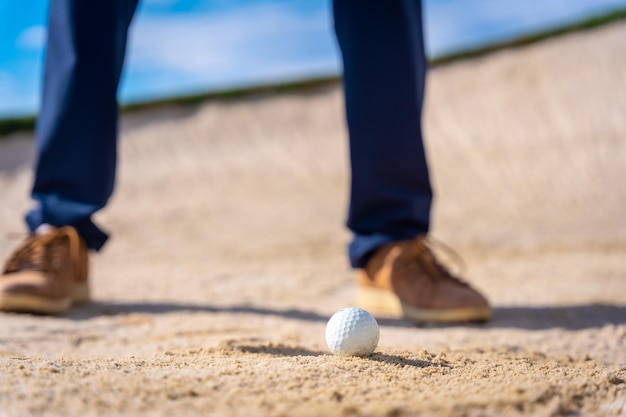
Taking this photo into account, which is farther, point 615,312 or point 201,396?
point 615,312

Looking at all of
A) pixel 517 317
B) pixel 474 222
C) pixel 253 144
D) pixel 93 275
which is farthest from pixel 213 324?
pixel 253 144

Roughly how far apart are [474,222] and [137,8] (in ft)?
12.9

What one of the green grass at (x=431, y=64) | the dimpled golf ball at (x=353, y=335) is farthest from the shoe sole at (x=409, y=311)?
the green grass at (x=431, y=64)

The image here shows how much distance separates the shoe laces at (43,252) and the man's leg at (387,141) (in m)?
1.01

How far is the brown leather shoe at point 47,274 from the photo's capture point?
2.29 m

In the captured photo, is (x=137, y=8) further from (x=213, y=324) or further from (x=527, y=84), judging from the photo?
(x=527, y=84)

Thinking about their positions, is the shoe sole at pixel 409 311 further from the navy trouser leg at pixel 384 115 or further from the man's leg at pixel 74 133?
the man's leg at pixel 74 133

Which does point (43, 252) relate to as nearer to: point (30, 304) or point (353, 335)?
point (30, 304)

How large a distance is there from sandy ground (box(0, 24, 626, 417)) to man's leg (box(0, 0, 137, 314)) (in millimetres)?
242

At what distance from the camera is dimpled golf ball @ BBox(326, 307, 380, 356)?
4.79ft

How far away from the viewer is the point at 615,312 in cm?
241

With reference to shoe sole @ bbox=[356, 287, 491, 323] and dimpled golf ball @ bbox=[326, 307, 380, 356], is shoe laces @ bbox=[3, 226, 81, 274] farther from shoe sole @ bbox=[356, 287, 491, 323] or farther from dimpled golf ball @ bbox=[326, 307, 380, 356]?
dimpled golf ball @ bbox=[326, 307, 380, 356]

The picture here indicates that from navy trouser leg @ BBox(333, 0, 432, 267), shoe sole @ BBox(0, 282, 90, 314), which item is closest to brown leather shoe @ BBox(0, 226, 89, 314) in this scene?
shoe sole @ BBox(0, 282, 90, 314)

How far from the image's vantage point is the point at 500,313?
250 centimetres
